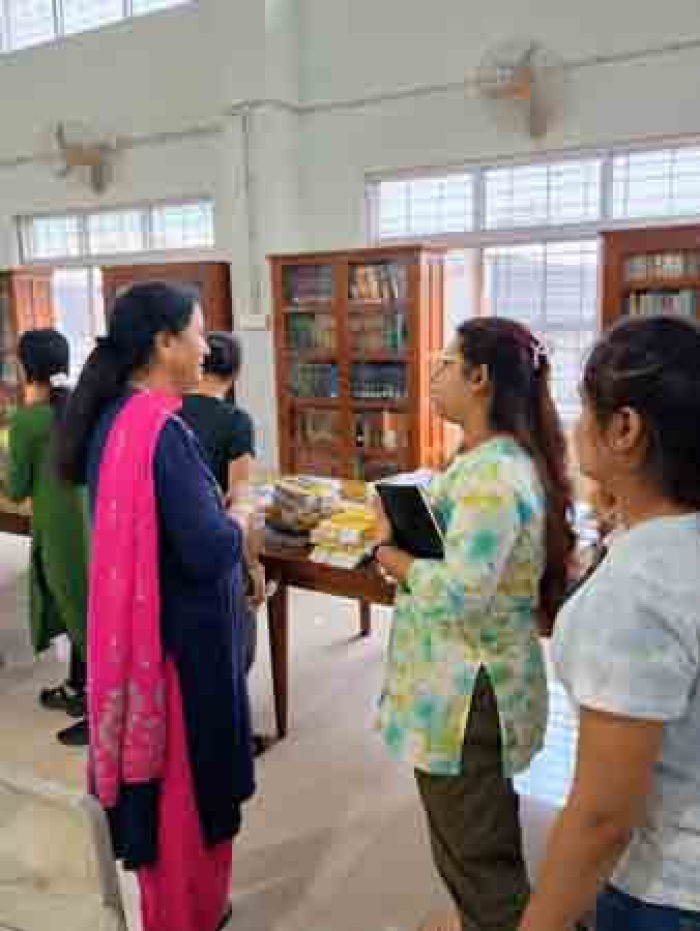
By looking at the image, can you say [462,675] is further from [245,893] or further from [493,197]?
[493,197]

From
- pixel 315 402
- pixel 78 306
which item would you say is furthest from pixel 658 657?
pixel 78 306

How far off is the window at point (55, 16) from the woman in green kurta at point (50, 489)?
467 cm

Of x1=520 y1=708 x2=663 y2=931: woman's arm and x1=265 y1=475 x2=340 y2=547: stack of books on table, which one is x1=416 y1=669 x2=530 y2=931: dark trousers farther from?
x1=265 y1=475 x2=340 y2=547: stack of books on table

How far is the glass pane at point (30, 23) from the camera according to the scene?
692 centimetres

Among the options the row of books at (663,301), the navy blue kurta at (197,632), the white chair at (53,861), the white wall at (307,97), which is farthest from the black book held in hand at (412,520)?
the white wall at (307,97)

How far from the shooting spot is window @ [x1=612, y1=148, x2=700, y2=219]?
15.1 feet

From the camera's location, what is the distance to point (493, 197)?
209 inches

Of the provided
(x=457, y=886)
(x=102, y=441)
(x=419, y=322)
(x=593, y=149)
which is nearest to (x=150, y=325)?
(x=102, y=441)

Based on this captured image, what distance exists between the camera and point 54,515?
2.87 meters

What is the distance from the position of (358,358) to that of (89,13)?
165 inches

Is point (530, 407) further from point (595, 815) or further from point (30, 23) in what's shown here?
point (30, 23)

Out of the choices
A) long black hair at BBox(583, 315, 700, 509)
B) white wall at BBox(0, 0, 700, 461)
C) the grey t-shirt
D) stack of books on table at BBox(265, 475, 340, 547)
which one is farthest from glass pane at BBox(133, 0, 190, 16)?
the grey t-shirt

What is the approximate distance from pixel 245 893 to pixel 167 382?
138cm

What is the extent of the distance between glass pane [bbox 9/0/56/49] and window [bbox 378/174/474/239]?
364 centimetres
